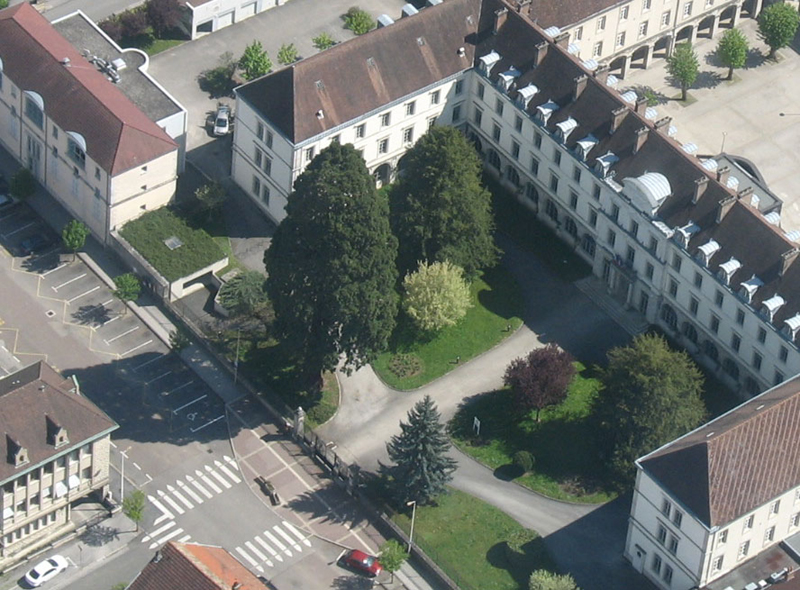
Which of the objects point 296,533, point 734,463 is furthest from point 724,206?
point 296,533

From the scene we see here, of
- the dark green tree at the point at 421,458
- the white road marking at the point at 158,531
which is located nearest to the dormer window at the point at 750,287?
the dark green tree at the point at 421,458

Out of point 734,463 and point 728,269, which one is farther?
point 728,269

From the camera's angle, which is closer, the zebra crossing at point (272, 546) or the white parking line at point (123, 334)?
the zebra crossing at point (272, 546)

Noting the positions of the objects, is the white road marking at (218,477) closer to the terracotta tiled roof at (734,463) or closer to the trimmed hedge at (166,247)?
the trimmed hedge at (166,247)

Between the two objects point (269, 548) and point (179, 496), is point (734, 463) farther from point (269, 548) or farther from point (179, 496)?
point (179, 496)

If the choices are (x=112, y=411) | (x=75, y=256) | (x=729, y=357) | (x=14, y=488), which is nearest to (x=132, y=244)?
(x=75, y=256)

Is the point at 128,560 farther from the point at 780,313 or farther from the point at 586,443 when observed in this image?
the point at 780,313
